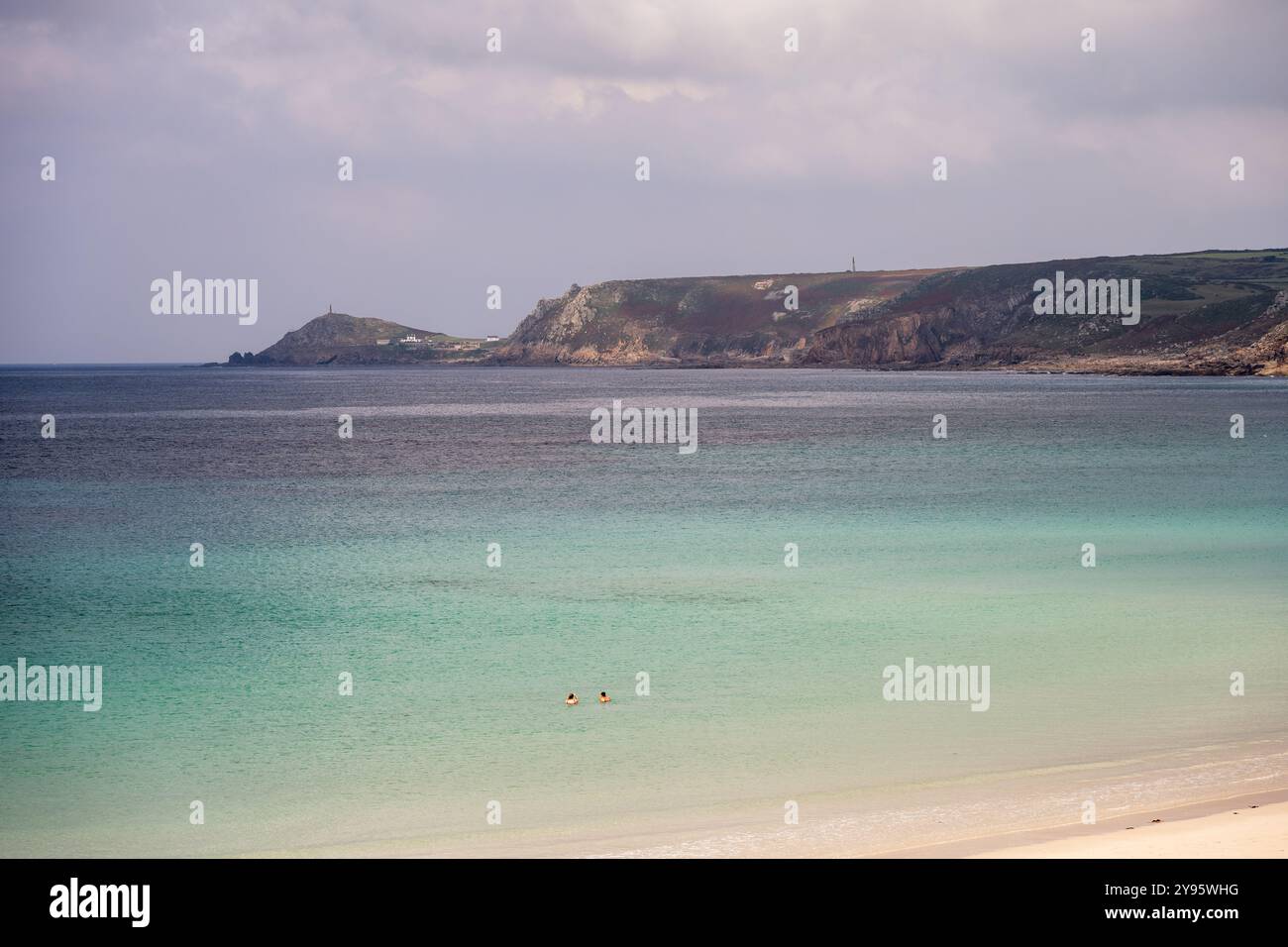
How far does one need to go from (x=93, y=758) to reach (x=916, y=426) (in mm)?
58886

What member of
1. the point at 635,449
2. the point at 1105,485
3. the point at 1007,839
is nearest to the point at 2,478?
the point at 635,449

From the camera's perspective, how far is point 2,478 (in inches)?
1689

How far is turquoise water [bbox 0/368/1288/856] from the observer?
12.0 metres
